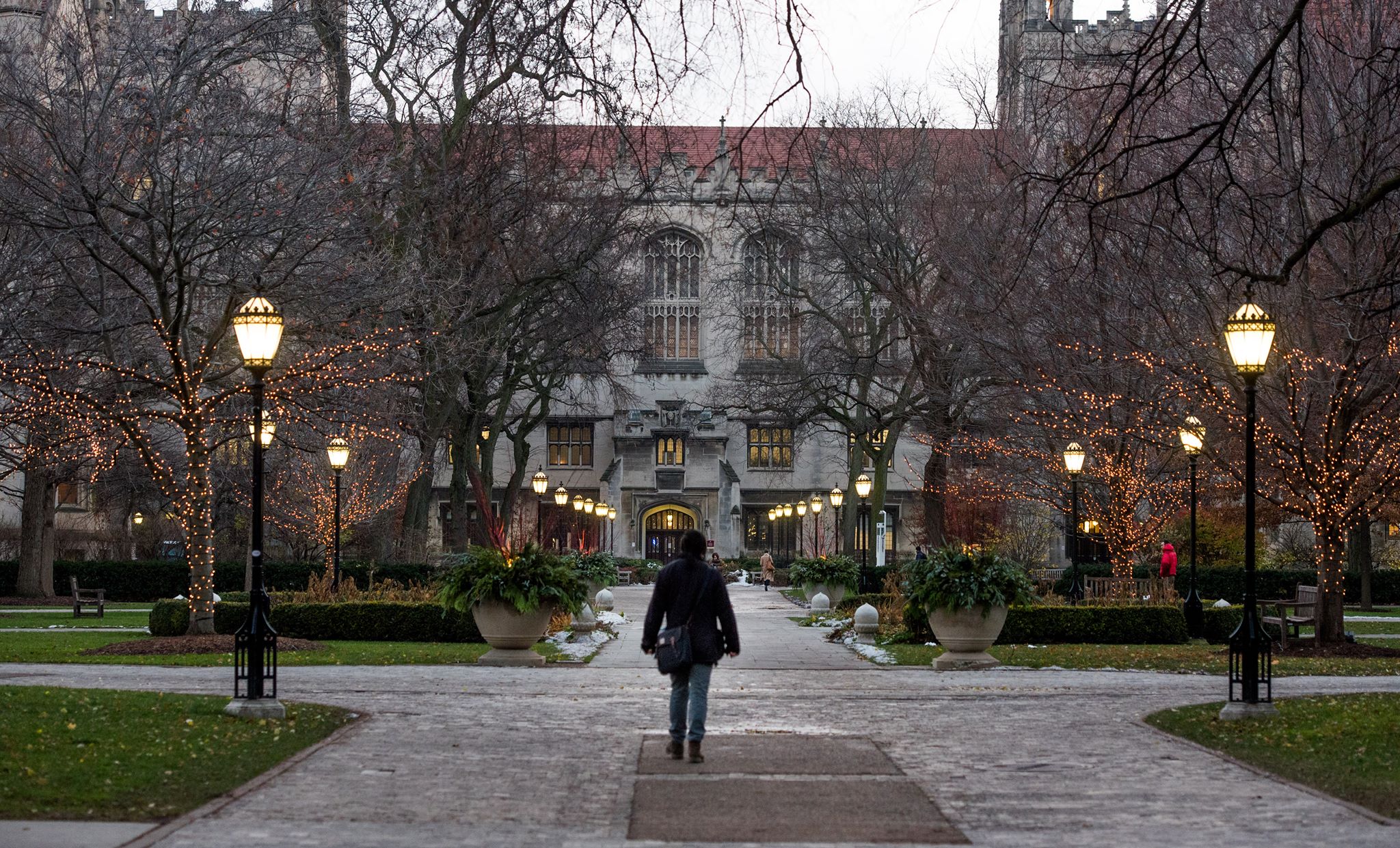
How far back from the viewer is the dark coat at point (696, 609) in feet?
32.9

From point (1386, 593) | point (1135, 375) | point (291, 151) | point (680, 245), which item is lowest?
point (1386, 593)

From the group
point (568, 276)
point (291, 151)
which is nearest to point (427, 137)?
point (568, 276)

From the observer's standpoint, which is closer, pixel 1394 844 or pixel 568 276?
pixel 1394 844

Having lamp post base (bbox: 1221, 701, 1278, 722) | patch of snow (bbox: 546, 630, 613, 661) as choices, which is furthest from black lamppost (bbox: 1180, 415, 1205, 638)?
lamp post base (bbox: 1221, 701, 1278, 722)

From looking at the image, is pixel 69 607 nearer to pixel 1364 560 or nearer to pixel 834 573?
pixel 834 573

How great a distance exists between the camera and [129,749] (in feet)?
32.7

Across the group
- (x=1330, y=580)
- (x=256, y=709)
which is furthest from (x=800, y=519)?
(x=256, y=709)

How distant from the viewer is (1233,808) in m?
8.60

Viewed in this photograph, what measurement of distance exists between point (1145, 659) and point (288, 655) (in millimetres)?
11358

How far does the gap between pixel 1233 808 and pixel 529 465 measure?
64.4 metres

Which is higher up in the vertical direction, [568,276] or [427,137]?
[427,137]

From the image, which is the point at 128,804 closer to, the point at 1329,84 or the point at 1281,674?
the point at 1281,674

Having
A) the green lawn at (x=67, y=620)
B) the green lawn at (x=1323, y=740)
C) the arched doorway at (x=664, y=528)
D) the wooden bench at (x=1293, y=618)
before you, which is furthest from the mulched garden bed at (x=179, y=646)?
the arched doorway at (x=664, y=528)

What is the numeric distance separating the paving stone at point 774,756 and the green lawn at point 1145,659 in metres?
8.55
